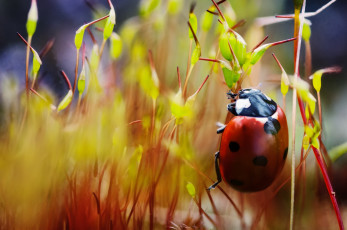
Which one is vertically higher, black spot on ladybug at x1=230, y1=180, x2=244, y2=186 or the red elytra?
the red elytra

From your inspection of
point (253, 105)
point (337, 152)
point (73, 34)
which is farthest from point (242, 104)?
point (73, 34)

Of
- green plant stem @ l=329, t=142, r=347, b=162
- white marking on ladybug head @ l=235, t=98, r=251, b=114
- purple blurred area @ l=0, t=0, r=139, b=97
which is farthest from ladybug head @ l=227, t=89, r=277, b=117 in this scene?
purple blurred area @ l=0, t=0, r=139, b=97

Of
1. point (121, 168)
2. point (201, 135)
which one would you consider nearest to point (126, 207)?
point (121, 168)

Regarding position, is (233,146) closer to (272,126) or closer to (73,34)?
(272,126)

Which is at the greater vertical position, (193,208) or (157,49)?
(157,49)

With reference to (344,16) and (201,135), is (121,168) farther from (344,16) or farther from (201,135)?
(344,16)

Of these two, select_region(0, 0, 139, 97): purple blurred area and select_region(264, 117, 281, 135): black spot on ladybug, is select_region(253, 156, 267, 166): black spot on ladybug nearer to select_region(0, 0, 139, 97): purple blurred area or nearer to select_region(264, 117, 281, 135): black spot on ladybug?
select_region(264, 117, 281, 135): black spot on ladybug
